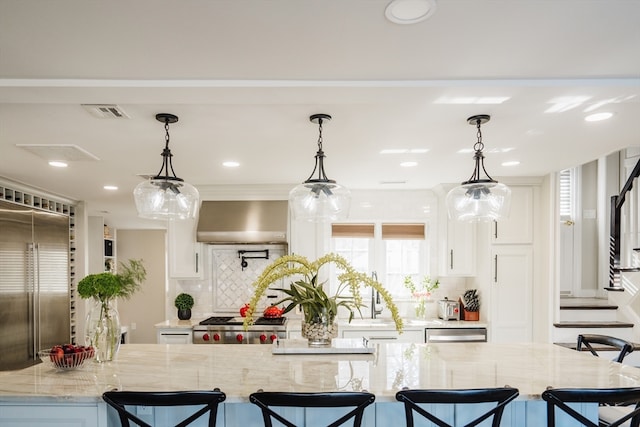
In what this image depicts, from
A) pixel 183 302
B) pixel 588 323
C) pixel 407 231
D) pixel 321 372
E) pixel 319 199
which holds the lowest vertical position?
pixel 588 323

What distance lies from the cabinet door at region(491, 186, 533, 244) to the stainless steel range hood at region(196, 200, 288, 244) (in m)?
2.36

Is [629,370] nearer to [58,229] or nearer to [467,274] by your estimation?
[467,274]

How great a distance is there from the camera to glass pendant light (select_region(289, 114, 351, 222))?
2.45 meters

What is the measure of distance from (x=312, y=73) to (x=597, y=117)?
1.80 metres

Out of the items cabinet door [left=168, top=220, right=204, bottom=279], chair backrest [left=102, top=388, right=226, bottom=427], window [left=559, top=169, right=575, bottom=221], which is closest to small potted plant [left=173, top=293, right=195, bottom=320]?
cabinet door [left=168, top=220, right=204, bottom=279]

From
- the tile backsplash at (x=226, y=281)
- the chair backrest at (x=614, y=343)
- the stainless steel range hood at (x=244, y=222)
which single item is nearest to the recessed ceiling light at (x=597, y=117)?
the chair backrest at (x=614, y=343)

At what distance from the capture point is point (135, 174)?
422cm

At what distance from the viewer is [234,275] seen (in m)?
5.31

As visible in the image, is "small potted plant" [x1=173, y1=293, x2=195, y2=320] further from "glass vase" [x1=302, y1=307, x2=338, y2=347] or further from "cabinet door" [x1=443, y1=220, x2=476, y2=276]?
"cabinet door" [x1=443, y1=220, x2=476, y2=276]

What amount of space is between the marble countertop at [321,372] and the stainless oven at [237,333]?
1.75 meters

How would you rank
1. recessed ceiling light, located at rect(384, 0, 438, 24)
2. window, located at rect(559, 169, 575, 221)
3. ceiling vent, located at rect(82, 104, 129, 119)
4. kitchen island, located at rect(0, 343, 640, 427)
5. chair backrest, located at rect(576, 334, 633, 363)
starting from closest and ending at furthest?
recessed ceiling light, located at rect(384, 0, 438, 24)
kitchen island, located at rect(0, 343, 640, 427)
ceiling vent, located at rect(82, 104, 129, 119)
chair backrest, located at rect(576, 334, 633, 363)
window, located at rect(559, 169, 575, 221)

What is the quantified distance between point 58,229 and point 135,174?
2.01m

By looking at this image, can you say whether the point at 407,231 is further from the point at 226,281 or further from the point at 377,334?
the point at 226,281

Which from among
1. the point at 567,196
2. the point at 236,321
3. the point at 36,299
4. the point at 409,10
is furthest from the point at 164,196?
the point at 567,196
